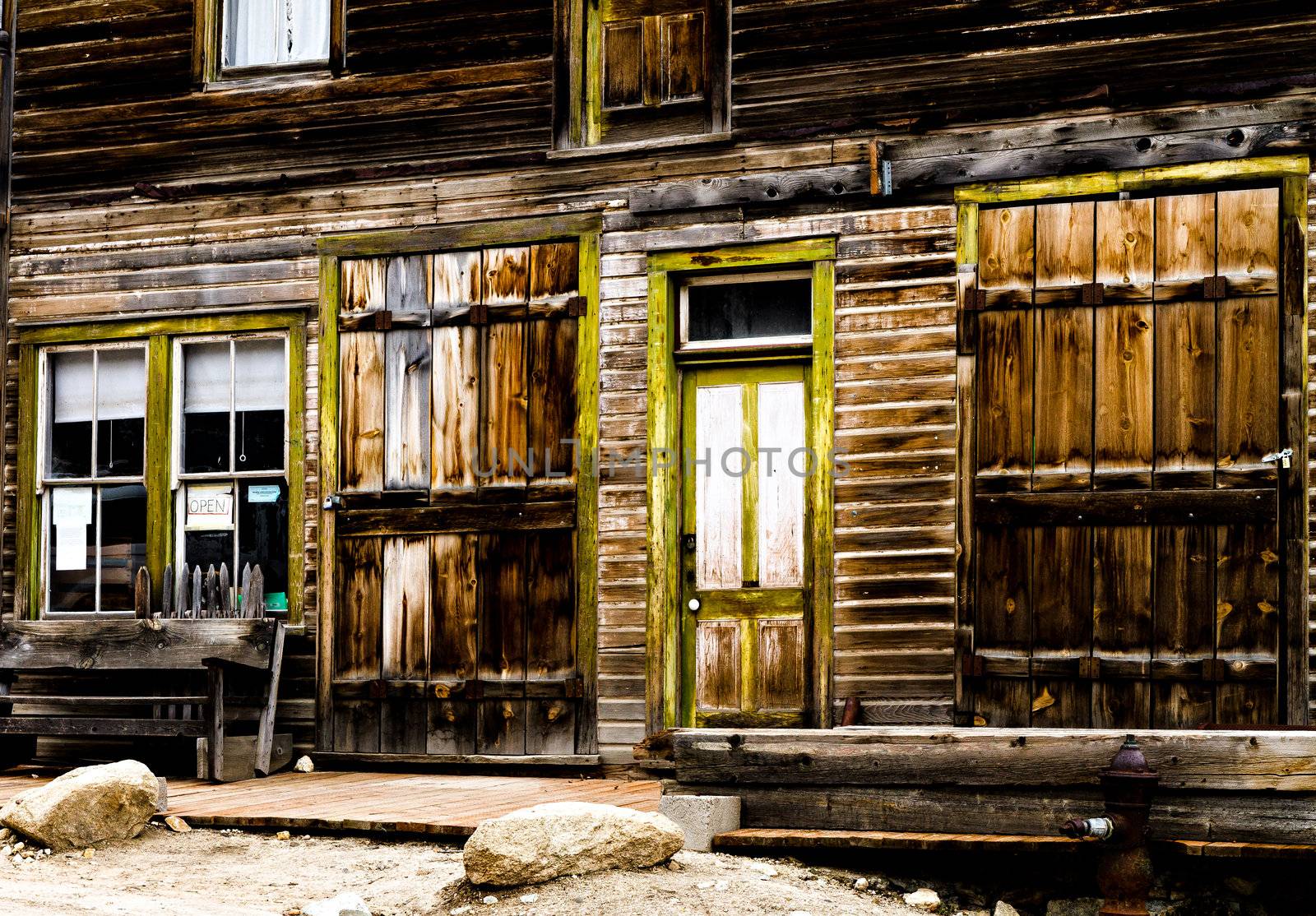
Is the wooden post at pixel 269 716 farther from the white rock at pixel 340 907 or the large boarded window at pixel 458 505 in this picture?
the white rock at pixel 340 907

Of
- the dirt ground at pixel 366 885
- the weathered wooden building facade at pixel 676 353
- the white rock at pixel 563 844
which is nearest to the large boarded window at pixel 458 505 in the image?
the weathered wooden building facade at pixel 676 353

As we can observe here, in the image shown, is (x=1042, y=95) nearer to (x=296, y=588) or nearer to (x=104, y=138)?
(x=296, y=588)

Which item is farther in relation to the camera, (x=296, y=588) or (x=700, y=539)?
(x=296, y=588)


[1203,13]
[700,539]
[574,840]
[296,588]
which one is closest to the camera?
[574,840]

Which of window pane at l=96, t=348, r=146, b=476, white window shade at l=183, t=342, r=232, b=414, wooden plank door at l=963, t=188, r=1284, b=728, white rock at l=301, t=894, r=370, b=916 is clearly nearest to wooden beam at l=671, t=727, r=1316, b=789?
white rock at l=301, t=894, r=370, b=916

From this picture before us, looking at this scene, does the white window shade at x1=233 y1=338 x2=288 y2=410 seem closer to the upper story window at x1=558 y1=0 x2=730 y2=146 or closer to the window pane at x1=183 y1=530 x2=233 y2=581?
the window pane at x1=183 y1=530 x2=233 y2=581

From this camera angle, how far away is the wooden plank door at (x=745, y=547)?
9055 millimetres

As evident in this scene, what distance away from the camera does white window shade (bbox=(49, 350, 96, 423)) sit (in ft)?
34.6

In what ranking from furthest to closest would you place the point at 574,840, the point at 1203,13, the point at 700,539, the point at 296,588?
1. the point at 296,588
2. the point at 700,539
3. the point at 1203,13
4. the point at 574,840

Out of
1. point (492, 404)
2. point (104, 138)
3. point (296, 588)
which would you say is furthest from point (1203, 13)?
point (104, 138)

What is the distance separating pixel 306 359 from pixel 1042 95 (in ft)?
14.9

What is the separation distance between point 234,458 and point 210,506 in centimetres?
34

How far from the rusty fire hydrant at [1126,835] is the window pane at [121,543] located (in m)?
6.47

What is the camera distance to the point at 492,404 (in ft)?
31.6
